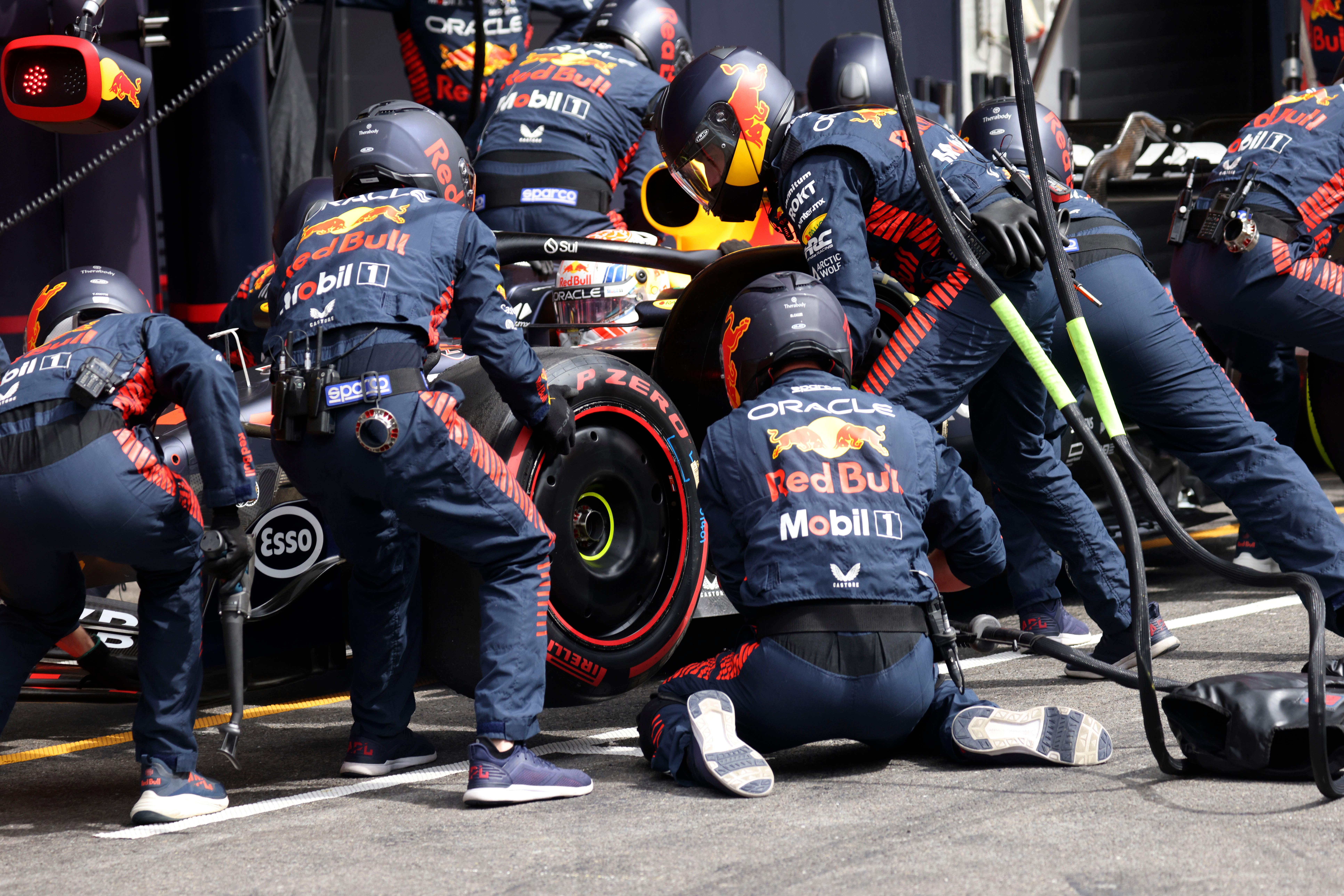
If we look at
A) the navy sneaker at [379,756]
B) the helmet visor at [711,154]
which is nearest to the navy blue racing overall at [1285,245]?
the helmet visor at [711,154]

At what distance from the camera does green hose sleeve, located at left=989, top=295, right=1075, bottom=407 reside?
13.8ft

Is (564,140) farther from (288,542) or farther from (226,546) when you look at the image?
(226,546)

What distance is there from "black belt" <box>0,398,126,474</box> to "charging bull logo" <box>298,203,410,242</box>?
0.75 metres

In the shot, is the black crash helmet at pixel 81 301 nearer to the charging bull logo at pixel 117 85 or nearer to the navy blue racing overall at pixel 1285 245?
the charging bull logo at pixel 117 85

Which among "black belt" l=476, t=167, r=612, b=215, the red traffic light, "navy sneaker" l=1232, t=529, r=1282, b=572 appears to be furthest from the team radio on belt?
the red traffic light

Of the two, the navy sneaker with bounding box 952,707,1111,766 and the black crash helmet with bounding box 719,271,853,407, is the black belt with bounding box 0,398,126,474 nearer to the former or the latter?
the black crash helmet with bounding box 719,271,853,407

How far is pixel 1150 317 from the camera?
15.8 feet

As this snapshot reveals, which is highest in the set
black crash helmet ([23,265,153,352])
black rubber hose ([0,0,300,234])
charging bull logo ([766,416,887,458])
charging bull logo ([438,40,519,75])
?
charging bull logo ([438,40,519,75])

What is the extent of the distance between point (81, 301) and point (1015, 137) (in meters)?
3.29

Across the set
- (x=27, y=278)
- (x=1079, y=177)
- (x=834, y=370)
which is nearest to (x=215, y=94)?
(x=27, y=278)

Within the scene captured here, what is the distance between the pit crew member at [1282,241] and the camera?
17.2 ft

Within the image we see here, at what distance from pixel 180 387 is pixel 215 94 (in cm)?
473

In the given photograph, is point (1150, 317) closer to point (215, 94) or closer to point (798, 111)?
point (798, 111)

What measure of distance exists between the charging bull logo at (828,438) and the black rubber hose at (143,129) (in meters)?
3.93
